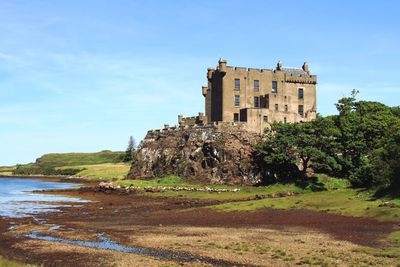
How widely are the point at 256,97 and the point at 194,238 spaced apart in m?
66.3

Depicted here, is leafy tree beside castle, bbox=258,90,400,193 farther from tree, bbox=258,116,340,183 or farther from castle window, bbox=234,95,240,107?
castle window, bbox=234,95,240,107

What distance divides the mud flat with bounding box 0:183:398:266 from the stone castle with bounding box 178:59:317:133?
130ft

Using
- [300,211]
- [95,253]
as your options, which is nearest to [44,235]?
[95,253]

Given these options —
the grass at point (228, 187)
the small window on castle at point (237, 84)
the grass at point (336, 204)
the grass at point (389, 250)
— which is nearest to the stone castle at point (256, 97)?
the small window on castle at point (237, 84)

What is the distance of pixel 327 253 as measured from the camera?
31.2 m

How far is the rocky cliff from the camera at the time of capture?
3529 inches

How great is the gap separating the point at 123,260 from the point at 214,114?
240ft

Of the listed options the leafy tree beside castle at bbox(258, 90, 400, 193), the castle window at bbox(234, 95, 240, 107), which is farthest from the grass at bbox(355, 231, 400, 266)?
the castle window at bbox(234, 95, 240, 107)

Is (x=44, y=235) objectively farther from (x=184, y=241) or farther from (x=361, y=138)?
(x=361, y=138)

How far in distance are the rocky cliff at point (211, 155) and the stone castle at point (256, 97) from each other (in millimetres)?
3172

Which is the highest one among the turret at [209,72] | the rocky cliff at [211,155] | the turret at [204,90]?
the turret at [209,72]

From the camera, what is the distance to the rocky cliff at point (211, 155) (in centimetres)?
8962

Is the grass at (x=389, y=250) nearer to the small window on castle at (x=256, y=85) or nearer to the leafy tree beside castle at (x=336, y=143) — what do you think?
the leafy tree beside castle at (x=336, y=143)

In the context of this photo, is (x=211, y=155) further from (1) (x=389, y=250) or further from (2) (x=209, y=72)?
(1) (x=389, y=250)
